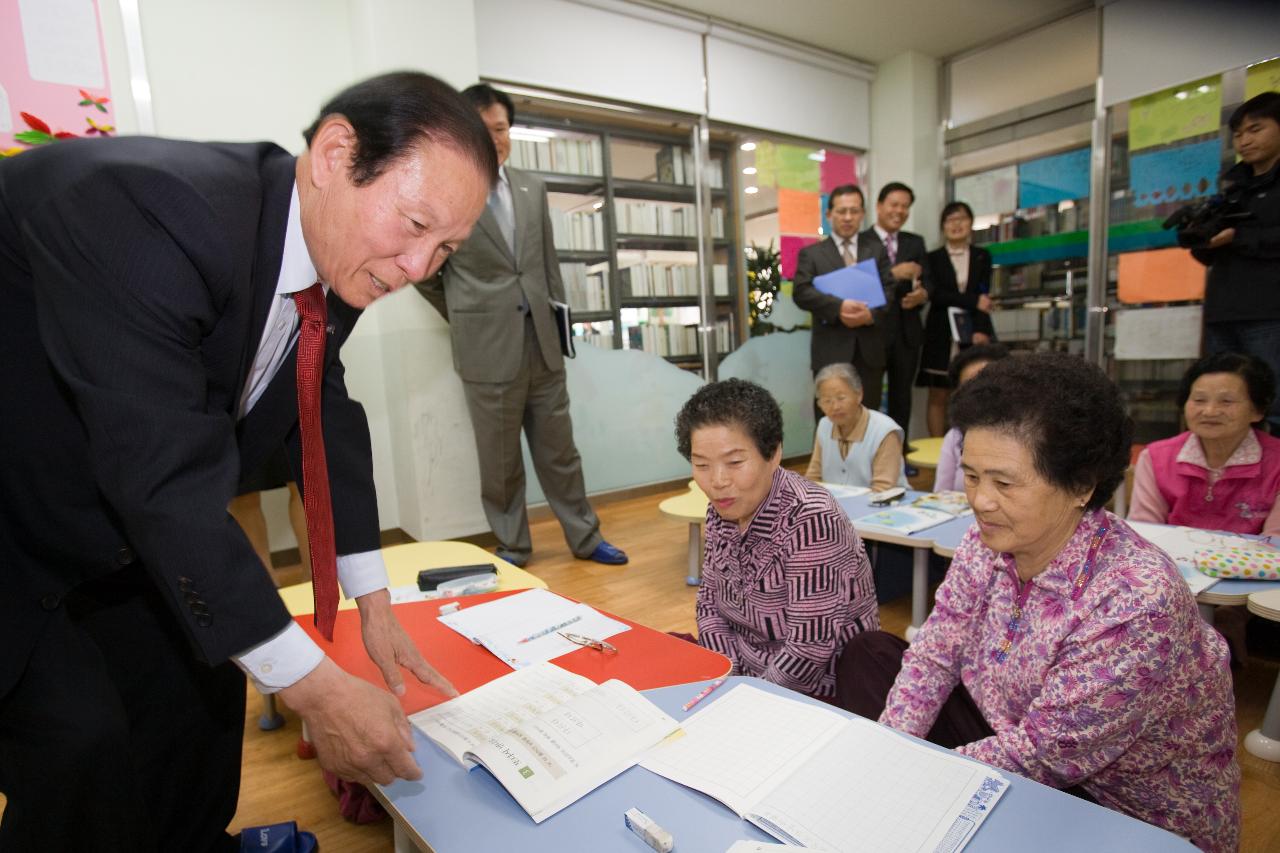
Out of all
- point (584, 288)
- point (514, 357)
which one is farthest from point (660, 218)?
point (514, 357)

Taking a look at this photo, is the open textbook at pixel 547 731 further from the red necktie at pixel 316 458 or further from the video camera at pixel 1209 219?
the video camera at pixel 1209 219

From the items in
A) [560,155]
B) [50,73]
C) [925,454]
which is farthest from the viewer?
[560,155]

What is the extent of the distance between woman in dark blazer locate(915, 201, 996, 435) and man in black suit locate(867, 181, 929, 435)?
0.56 ft

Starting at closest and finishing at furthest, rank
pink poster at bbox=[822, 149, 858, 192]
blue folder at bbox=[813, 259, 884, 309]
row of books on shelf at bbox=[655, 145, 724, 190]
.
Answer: blue folder at bbox=[813, 259, 884, 309] < row of books on shelf at bbox=[655, 145, 724, 190] < pink poster at bbox=[822, 149, 858, 192]

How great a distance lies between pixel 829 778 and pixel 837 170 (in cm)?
532

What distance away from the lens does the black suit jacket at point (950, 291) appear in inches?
190

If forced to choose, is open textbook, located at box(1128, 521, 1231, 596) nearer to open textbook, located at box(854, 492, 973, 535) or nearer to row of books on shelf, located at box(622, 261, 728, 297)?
open textbook, located at box(854, 492, 973, 535)

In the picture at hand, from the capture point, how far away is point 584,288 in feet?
14.0

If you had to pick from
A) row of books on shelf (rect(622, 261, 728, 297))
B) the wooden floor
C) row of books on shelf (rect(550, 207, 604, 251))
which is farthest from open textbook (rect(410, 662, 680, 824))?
row of books on shelf (rect(622, 261, 728, 297))

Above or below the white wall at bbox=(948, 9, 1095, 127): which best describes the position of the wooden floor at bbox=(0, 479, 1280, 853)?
below

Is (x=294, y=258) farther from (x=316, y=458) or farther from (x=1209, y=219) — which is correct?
(x=1209, y=219)

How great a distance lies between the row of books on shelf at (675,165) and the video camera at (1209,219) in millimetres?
2597

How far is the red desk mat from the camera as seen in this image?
1.10 meters

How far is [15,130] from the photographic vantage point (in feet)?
A: 8.77
